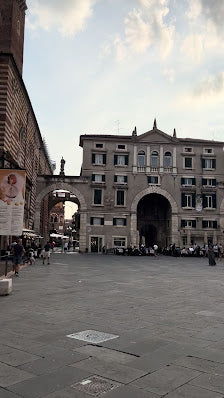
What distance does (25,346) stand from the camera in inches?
214

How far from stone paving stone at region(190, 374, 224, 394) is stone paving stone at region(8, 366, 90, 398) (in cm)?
131

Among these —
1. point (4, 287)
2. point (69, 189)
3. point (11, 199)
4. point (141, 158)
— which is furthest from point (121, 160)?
point (4, 287)

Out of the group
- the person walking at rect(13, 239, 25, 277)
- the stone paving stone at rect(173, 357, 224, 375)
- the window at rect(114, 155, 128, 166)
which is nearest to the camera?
the stone paving stone at rect(173, 357, 224, 375)

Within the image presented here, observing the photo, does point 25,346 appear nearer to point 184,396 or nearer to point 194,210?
point 184,396

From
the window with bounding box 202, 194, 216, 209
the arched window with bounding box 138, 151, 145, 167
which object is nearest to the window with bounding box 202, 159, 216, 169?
the window with bounding box 202, 194, 216, 209

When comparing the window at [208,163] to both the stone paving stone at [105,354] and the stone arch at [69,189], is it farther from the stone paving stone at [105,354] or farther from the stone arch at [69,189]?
the stone paving stone at [105,354]

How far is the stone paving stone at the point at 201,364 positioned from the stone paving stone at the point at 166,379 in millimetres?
155

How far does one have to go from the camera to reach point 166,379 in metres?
4.24

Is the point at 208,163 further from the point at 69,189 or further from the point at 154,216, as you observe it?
the point at 69,189

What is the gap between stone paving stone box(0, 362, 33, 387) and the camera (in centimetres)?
407

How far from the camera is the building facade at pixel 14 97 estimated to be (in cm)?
2548

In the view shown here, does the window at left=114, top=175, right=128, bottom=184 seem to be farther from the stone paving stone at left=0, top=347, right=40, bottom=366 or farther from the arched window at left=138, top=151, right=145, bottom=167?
the stone paving stone at left=0, top=347, right=40, bottom=366

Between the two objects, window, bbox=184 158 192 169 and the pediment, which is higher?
the pediment

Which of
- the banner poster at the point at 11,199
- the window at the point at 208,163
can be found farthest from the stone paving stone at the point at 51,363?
the window at the point at 208,163
